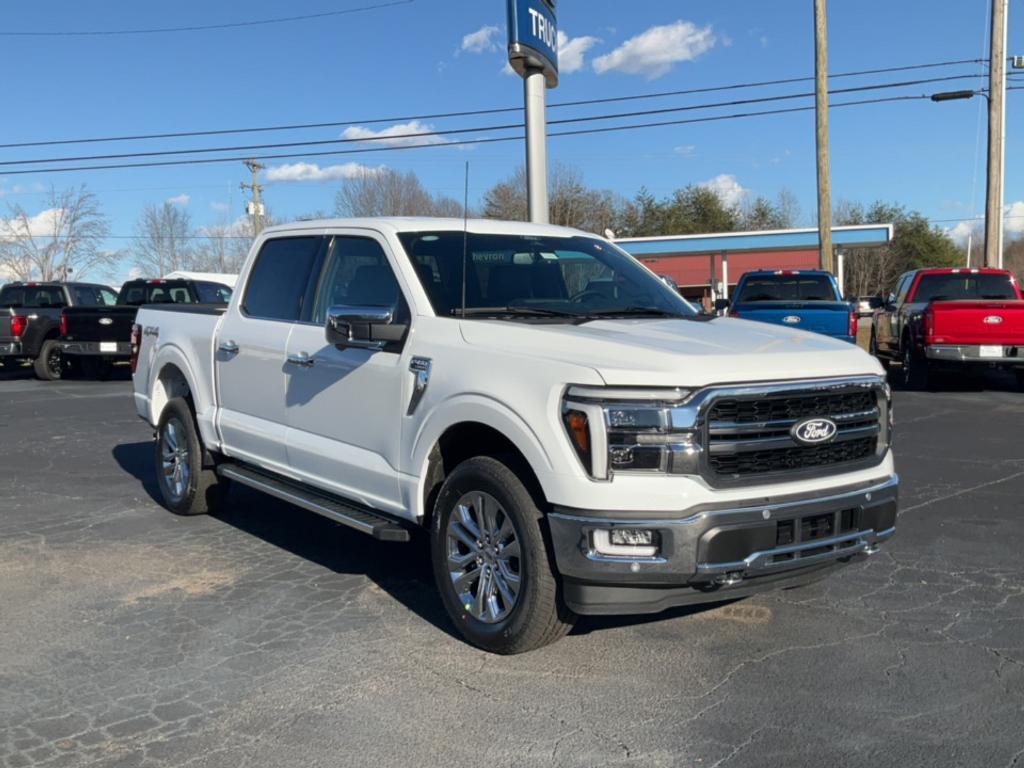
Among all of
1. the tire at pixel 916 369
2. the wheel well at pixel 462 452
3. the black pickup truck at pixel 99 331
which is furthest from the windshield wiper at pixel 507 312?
the black pickup truck at pixel 99 331

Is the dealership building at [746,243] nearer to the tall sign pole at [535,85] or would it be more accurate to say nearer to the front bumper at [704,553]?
the tall sign pole at [535,85]

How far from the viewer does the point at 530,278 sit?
16.9ft

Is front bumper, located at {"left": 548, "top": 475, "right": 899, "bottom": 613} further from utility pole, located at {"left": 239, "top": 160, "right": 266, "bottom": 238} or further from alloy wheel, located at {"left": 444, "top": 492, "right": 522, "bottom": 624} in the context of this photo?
utility pole, located at {"left": 239, "top": 160, "right": 266, "bottom": 238}

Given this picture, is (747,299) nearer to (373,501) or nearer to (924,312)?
(924,312)

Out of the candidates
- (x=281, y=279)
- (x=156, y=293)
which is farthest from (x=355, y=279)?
(x=156, y=293)

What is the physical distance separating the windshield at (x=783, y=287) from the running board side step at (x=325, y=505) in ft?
36.5

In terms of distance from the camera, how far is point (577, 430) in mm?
3678

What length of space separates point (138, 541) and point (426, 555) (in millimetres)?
1953

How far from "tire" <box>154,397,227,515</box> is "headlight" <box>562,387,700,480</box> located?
3.88 meters

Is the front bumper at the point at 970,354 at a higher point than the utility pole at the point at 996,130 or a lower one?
lower

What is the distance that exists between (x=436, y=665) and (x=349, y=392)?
60.8 inches

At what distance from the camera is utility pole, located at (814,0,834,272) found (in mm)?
20375

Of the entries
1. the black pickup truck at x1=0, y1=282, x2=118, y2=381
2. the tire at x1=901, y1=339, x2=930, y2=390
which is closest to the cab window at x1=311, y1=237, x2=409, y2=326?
the tire at x1=901, y1=339, x2=930, y2=390

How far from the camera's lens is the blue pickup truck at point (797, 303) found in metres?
13.4
